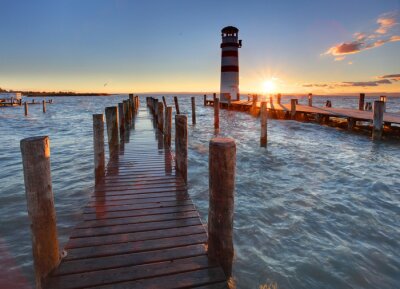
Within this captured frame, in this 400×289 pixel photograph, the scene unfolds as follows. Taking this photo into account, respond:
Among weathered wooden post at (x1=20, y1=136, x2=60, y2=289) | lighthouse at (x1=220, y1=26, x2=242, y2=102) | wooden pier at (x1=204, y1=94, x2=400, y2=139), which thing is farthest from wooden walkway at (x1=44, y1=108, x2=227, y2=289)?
lighthouse at (x1=220, y1=26, x2=242, y2=102)

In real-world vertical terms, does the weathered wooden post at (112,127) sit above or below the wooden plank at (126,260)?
above

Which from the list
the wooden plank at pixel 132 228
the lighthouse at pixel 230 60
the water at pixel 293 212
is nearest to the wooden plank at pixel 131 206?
the wooden plank at pixel 132 228

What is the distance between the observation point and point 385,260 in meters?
4.48

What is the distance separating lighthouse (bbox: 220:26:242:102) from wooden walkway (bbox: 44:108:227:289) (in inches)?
1148

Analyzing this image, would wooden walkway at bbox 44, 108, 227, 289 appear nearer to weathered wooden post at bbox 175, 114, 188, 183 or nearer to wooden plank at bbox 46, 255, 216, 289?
wooden plank at bbox 46, 255, 216, 289

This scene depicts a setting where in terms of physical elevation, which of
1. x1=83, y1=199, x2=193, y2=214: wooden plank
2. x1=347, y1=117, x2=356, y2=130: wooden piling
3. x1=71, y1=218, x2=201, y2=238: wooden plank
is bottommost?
x1=71, y1=218, x2=201, y2=238: wooden plank

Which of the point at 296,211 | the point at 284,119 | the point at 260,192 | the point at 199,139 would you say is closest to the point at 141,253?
the point at 296,211

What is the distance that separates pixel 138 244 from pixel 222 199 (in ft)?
4.26

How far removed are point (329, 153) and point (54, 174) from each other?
453 inches

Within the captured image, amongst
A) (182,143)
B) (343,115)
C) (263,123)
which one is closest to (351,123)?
(343,115)

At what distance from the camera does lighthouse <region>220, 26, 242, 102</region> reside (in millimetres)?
32406

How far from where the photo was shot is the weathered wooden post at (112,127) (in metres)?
8.38

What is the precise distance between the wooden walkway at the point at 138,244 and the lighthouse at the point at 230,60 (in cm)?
2916

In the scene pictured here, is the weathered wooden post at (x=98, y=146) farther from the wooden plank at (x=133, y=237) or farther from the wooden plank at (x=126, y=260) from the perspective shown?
the wooden plank at (x=126, y=260)
